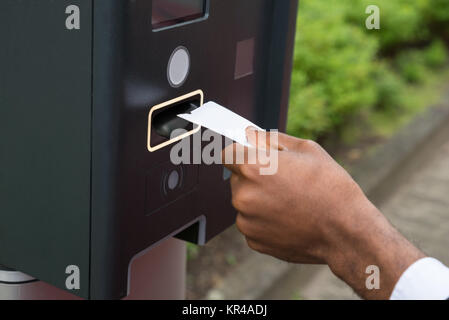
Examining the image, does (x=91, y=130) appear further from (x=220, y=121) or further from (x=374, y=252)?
(x=374, y=252)

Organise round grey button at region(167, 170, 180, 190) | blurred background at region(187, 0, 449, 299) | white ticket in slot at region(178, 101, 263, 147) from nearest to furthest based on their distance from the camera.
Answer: white ticket in slot at region(178, 101, 263, 147) < round grey button at region(167, 170, 180, 190) < blurred background at region(187, 0, 449, 299)

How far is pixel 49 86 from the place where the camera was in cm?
162

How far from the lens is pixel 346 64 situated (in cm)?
458

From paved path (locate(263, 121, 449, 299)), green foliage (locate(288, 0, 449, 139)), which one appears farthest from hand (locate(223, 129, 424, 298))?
green foliage (locate(288, 0, 449, 139))

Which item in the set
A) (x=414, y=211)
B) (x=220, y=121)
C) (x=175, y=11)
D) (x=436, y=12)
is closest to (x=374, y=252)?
(x=220, y=121)

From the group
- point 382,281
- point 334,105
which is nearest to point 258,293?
point 334,105

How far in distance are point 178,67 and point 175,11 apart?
13 centimetres

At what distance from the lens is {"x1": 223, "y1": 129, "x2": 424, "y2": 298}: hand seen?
1508mm

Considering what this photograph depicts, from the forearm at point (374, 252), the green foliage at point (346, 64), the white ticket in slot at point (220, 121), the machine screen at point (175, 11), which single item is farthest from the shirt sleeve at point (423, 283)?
the green foliage at point (346, 64)

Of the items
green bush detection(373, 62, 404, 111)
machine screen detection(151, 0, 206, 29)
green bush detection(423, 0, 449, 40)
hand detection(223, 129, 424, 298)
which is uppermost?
machine screen detection(151, 0, 206, 29)

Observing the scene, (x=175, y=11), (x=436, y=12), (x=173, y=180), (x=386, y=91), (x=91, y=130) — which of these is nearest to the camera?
(x=91, y=130)

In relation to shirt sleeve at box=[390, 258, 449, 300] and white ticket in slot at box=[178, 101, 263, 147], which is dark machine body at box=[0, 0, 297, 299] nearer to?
white ticket in slot at box=[178, 101, 263, 147]

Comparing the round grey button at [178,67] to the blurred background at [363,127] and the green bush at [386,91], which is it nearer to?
the blurred background at [363,127]

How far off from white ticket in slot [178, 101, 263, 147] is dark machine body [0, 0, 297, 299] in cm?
8
